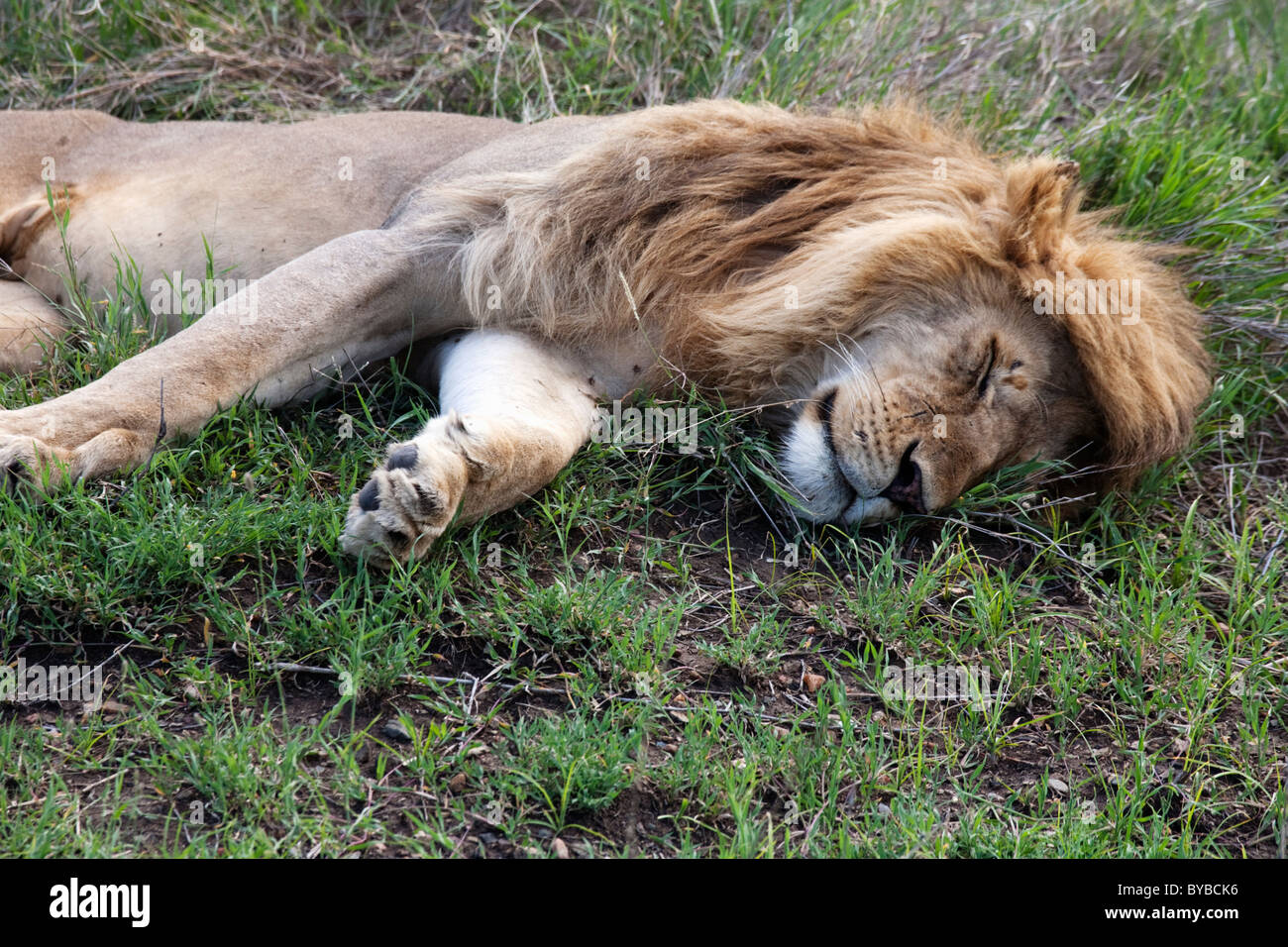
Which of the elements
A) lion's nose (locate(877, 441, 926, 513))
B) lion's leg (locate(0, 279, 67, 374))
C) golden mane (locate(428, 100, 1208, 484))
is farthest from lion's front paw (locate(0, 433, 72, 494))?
lion's nose (locate(877, 441, 926, 513))

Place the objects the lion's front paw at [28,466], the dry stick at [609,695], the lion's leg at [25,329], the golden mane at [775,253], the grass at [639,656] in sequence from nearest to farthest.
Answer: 1. the grass at [639,656]
2. the dry stick at [609,695]
3. the lion's front paw at [28,466]
4. the golden mane at [775,253]
5. the lion's leg at [25,329]

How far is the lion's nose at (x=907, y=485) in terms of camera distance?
3244mm

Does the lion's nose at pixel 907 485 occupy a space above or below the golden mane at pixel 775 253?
below

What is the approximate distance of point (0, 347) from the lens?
361 centimetres

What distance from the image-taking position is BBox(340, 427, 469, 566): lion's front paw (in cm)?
272

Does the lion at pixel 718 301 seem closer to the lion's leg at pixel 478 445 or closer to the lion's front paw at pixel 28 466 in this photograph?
the lion's leg at pixel 478 445

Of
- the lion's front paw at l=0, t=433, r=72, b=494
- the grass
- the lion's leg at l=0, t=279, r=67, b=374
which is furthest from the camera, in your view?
the lion's leg at l=0, t=279, r=67, b=374

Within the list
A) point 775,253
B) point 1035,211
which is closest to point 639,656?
point 775,253

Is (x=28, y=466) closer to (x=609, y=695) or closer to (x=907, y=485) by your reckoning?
(x=609, y=695)

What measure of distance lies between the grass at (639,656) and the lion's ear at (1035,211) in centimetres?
71

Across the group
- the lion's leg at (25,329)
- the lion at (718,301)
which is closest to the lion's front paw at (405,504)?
the lion at (718,301)

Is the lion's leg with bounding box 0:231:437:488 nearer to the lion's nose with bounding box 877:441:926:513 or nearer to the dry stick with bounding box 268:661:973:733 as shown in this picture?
the dry stick with bounding box 268:661:973:733

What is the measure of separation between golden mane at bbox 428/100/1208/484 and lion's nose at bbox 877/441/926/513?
41 centimetres

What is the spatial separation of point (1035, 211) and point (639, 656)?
1700 millimetres
